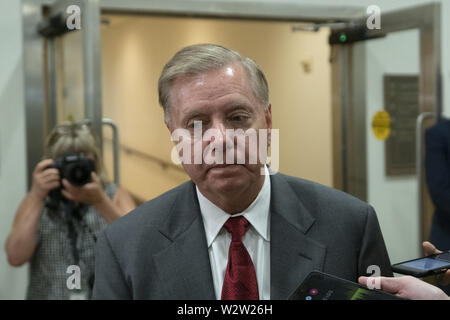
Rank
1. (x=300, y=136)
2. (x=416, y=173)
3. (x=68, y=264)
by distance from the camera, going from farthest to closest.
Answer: (x=416, y=173) → (x=68, y=264) → (x=300, y=136)

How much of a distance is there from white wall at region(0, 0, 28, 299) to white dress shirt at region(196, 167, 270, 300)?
1.04 metres

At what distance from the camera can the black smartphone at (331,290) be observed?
22.2 inches

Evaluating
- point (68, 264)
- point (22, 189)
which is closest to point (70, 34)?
point (22, 189)

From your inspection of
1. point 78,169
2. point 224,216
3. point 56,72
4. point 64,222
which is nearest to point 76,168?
point 78,169

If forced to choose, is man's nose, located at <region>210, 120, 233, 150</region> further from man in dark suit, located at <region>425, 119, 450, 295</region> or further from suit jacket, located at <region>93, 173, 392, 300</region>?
man in dark suit, located at <region>425, 119, 450, 295</region>

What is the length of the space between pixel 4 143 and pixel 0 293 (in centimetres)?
43

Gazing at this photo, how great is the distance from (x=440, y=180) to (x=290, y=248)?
1.30 feet

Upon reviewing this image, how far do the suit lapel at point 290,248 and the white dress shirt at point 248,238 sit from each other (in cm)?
1

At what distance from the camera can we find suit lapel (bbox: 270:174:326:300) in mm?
615

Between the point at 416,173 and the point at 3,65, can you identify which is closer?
the point at 416,173
